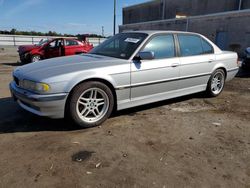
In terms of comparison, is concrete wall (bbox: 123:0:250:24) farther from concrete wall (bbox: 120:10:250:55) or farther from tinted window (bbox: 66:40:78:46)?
tinted window (bbox: 66:40:78:46)

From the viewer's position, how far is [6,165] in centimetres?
286

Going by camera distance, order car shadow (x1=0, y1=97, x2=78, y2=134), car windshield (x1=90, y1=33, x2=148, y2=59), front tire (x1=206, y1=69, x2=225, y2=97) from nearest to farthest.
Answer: car shadow (x1=0, y1=97, x2=78, y2=134), car windshield (x1=90, y1=33, x2=148, y2=59), front tire (x1=206, y1=69, x2=225, y2=97)

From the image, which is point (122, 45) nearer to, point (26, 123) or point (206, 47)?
point (206, 47)

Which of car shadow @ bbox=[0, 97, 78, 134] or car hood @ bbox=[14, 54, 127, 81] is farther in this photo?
car shadow @ bbox=[0, 97, 78, 134]

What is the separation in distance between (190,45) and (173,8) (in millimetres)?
33303

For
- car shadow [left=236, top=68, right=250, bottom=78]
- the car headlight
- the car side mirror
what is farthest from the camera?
car shadow [left=236, top=68, right=250, bottom=78]

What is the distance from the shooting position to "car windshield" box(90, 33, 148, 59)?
14.7 feet

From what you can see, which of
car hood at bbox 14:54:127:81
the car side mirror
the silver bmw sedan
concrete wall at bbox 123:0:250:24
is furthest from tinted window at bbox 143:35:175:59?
concrete wall at bbox 123:0:250:24

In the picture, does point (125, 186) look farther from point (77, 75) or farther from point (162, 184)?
point (77, 75)

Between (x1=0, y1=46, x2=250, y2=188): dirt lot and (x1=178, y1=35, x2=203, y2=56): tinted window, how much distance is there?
3.92ft

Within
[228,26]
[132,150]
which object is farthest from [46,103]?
[228,26]

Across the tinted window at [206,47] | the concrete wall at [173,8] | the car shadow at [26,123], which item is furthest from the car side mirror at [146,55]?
the concrete wall at [173,8]

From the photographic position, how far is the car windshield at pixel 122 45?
177 inches

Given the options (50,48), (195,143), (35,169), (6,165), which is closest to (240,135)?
(195,143)
